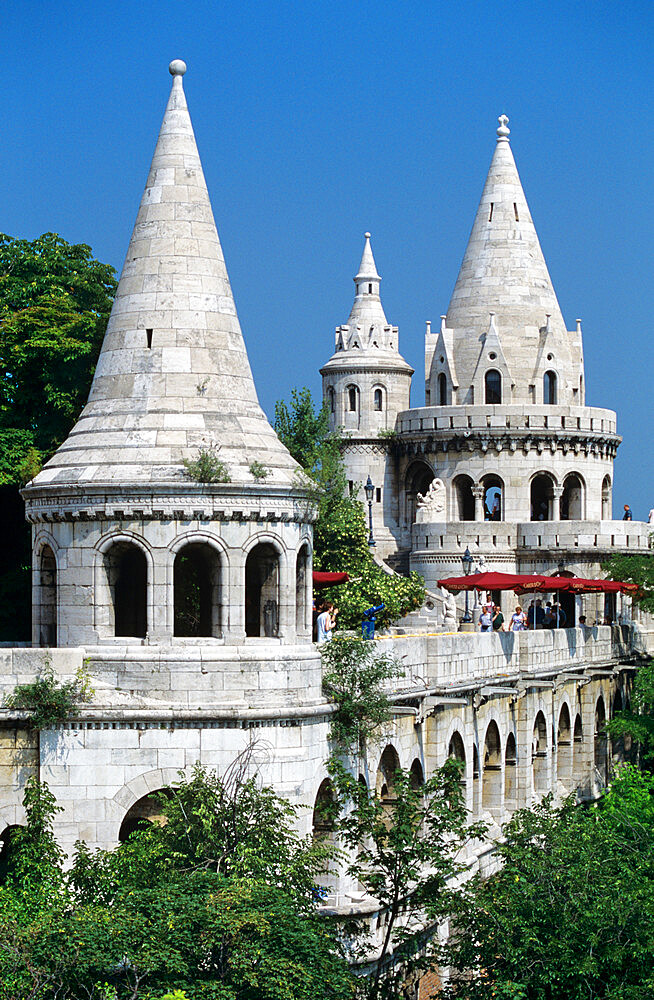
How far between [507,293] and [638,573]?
596 inches

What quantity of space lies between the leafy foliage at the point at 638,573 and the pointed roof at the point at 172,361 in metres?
28.1

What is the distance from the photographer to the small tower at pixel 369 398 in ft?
219

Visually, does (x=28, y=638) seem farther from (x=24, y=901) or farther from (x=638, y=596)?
(x=638, y=596)

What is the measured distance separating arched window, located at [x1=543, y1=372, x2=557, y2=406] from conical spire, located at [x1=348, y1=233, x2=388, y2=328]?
722 cm

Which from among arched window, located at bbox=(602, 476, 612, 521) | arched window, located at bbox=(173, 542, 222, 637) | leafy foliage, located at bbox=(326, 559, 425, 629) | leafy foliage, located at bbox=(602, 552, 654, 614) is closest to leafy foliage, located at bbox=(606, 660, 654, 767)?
leafy foliage, located at bbox=(602, 552, 654, 614)

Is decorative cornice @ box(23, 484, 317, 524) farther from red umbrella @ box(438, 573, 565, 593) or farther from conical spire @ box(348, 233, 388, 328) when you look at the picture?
conical spire @ box(348, 233, 388, 328)

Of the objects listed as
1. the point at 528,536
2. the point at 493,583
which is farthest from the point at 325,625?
the point at 528,536

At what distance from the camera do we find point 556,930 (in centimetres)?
2302

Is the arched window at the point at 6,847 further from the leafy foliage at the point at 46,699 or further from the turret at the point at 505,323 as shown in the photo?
the turret at the point at 505,323

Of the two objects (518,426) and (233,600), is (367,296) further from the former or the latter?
(233,600)

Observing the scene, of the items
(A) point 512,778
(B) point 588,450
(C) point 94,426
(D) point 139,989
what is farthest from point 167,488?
(B) point 588,450

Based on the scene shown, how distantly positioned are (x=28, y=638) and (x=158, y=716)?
43.5ft

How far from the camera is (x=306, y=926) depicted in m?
20.8

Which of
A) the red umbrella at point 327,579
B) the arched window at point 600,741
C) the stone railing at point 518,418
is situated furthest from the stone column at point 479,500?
the red umbrella at point 327,579
